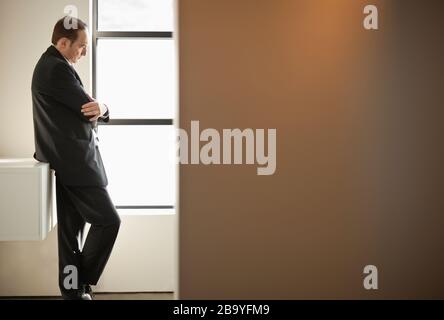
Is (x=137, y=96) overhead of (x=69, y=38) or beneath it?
beneath

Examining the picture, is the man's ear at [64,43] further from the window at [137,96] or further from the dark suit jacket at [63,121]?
the window at [137,96]

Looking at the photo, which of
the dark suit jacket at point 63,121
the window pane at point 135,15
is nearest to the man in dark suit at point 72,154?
the dark suit jacket at point 63,121

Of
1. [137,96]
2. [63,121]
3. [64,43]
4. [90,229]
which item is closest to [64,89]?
[63,121]

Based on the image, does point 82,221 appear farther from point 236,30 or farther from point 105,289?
point 236,30

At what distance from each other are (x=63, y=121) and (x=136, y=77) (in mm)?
865

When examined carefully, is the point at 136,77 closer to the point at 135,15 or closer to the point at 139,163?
the point at 135,15

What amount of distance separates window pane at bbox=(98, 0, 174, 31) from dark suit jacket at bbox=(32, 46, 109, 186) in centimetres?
76

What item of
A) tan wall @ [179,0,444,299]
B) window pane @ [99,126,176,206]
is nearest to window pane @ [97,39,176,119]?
window pane @ [99,126,176,206]

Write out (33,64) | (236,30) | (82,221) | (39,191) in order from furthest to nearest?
(33,64) < (82,221) < (39,191) < (236,30)

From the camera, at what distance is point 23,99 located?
111 inches

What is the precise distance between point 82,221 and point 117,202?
63cm

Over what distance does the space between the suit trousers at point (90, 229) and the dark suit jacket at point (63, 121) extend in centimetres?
7

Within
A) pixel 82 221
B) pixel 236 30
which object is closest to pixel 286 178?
pixel 236 30
